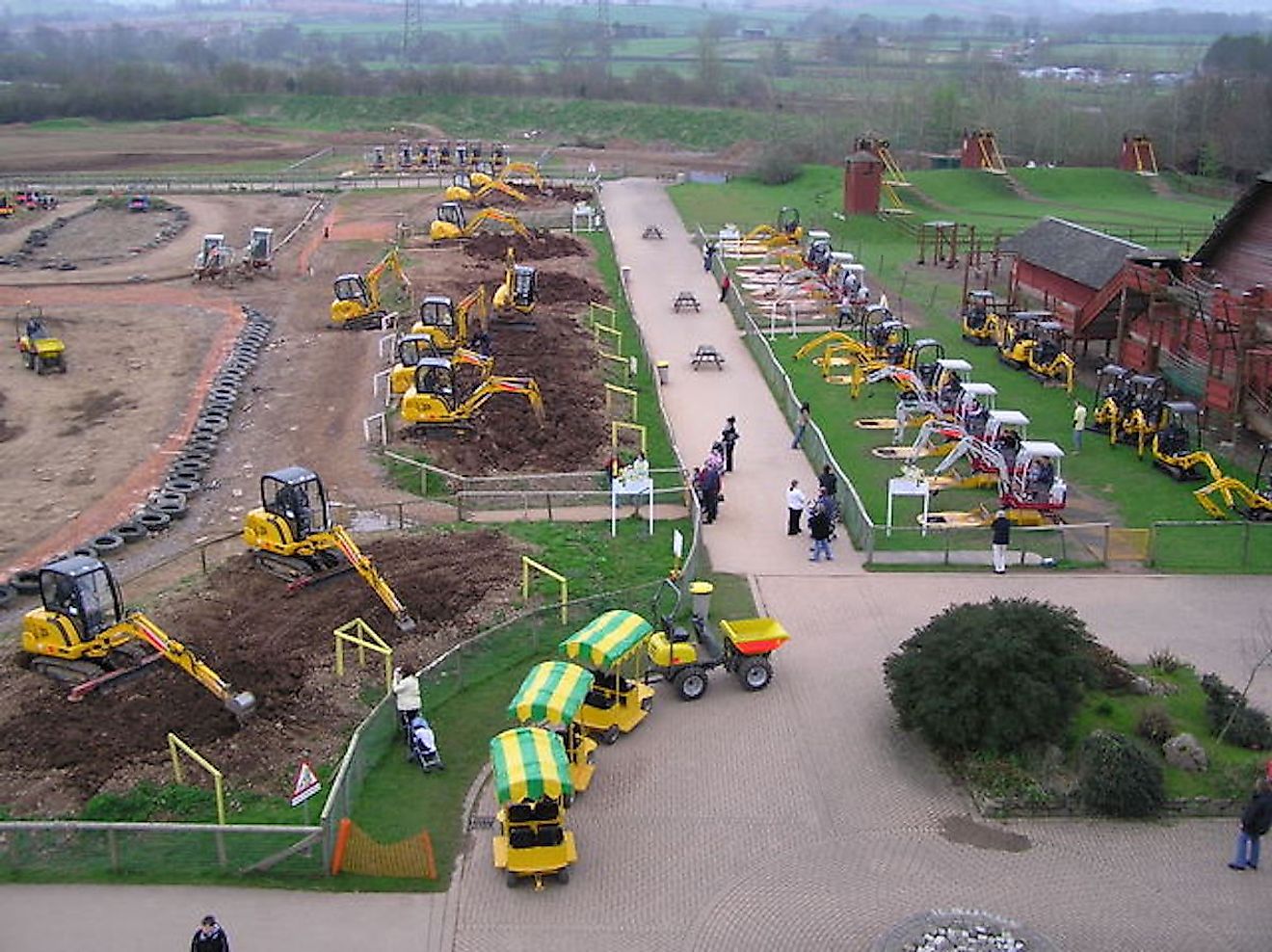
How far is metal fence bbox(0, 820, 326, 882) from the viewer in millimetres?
17391

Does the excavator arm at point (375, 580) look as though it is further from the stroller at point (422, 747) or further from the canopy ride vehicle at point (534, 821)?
the canopy ride vehicle at point (534, 821)

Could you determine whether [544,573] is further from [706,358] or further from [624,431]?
[706,358]

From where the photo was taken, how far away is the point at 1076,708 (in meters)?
20.8

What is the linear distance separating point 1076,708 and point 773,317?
1179 inches

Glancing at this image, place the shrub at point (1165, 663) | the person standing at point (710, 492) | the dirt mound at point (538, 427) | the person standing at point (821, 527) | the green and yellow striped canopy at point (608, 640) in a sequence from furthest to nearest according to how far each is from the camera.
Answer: the dirt mound at point (538, 427)
the person standing at point (710, 492)
the person standing at point (821, 527)
the shrub at point (1165, 663)
the green and yellow striped canopy at point (608, 640)

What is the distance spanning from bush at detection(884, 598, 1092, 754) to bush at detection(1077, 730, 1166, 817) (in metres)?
0.88

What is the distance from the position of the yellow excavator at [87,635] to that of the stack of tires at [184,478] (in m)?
2.29

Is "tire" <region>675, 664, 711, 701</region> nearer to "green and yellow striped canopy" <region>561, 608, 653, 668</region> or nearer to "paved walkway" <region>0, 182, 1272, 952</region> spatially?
"paved walkway" <region>0, 182, 1272, 952</region>

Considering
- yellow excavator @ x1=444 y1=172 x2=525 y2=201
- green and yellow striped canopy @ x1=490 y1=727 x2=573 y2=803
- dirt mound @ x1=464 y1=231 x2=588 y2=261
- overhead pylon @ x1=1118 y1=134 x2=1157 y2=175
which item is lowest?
green and yellow striped canopy @ x1=490 y1=727 x2=573 y2=803

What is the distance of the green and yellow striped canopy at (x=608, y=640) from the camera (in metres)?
20.4

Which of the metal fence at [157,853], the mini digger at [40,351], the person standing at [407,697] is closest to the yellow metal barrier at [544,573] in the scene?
the person standing at [407,697]

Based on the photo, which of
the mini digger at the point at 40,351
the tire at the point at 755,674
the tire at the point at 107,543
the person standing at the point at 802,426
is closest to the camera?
the tire at the point at 755,674

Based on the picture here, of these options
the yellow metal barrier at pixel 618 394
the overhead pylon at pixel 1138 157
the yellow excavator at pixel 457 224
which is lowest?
the yellow metal barrier at pixel 618 394

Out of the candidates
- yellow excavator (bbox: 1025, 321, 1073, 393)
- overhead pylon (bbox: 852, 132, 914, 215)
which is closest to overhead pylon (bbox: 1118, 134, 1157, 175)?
overhead pylon (bbox: 852, 132, 914, 215)
